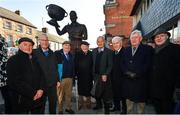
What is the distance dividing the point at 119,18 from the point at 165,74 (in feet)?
96.1

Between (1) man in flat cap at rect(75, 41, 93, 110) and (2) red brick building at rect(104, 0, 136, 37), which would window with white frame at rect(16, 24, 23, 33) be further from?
(1) man in flat cap at rect(75, 41, 93, 110)

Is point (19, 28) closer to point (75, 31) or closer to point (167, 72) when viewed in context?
point (75, 31)

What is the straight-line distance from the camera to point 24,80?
13.4 feet

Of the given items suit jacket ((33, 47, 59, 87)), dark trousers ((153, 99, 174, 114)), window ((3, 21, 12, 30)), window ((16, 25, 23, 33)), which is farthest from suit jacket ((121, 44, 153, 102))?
window ((16, 25, 23, 33))

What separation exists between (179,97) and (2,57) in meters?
3.66

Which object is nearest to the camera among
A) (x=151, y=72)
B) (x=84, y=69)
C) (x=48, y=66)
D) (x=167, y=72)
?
(x=167, y=72)

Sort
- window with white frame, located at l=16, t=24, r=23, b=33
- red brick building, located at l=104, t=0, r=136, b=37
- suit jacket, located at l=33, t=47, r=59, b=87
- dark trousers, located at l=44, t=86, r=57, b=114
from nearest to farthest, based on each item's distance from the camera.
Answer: suit jacket, located at l=33, t=47, r=59, b=87
dark trousers, located at l=44, t=86, r=57, b=114
red brick building, located at l=104, t=0, r=136, b=37
window with white frame, located at l=16, t=24, r=23, b=33

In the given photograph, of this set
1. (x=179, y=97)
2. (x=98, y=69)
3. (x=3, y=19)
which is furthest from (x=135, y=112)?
(x=3, y=19)

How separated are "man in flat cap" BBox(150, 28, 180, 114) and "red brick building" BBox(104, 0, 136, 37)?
28250mm

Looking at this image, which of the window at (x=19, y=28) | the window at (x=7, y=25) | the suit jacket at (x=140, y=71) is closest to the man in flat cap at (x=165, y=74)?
the suit jacket at (x=140, y=71)

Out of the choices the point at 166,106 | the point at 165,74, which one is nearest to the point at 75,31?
the point at 165,74

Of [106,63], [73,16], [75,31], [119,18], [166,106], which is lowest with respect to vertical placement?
[166,106]

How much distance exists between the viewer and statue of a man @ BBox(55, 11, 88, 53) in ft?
23.3

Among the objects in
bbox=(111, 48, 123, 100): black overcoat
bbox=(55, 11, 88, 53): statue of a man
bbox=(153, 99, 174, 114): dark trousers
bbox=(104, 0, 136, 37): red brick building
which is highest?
bbox=(104, 0, 136, 37): red brick building
